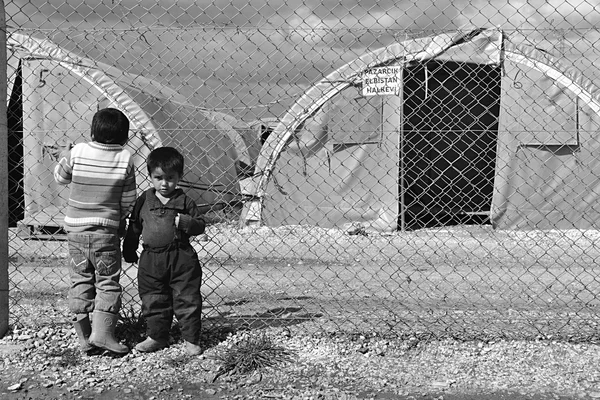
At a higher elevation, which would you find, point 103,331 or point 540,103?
point 540,103

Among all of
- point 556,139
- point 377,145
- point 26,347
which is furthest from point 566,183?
point 26,347

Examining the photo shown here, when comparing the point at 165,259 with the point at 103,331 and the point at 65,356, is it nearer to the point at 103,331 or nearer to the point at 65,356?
the point at 103,331

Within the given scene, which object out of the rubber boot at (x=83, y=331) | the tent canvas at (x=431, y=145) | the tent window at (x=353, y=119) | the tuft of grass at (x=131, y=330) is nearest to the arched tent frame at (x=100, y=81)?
the tent canvas at (x=431, y=145)

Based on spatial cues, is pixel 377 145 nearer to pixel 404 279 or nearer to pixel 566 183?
pixel 566 183

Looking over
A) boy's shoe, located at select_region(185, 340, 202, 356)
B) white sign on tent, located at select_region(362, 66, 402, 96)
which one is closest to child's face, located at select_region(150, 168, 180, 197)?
boy's shoe, located at select_region(185, 340, 202, 356)

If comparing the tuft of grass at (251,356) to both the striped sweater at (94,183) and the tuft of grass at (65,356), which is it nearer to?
the tuft of grass at (65,356)

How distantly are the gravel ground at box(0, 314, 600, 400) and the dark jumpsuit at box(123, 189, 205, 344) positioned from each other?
0.22 meters

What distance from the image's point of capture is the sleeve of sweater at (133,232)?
12.9 ft

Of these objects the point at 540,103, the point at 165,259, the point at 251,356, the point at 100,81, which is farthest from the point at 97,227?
the point at 540,103

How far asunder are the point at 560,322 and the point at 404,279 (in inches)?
106

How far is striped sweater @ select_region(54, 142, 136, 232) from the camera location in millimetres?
3799

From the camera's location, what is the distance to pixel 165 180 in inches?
152

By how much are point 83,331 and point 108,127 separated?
1.22m

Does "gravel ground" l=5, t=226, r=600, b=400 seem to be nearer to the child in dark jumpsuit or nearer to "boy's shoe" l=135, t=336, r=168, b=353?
"boy's shoe" l=135, t=336, r=168, b=353
